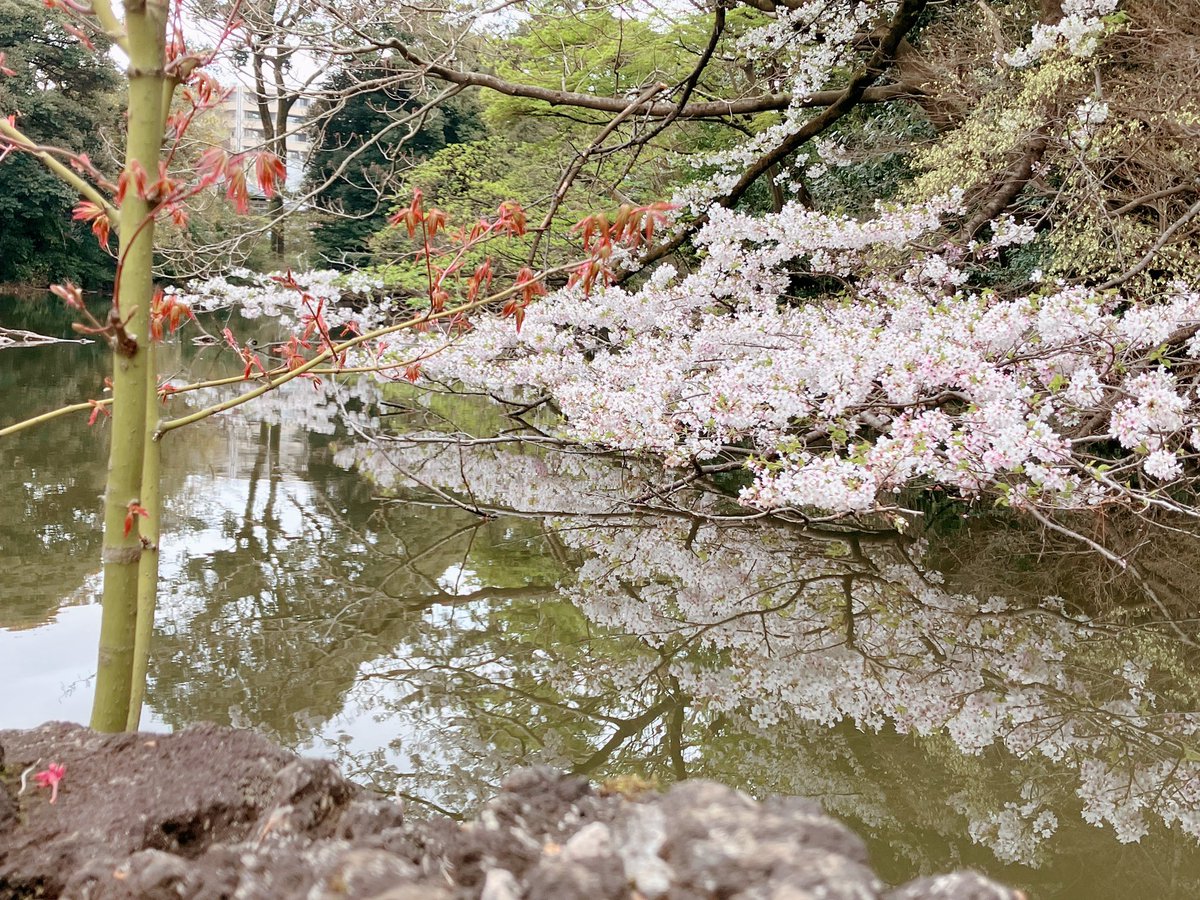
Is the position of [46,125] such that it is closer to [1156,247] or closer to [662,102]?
[662,102]

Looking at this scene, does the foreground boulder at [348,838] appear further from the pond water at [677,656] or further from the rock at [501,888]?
the pond water at [677,656]

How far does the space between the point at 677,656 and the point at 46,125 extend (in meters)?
26.2

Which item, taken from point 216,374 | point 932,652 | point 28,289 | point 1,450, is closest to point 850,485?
point 932,652

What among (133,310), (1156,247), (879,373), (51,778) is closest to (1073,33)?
(1156,247)

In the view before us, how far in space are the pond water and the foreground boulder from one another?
1.09 metres

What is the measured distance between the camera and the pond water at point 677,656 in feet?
8.01

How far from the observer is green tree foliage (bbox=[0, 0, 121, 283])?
73.2 ft

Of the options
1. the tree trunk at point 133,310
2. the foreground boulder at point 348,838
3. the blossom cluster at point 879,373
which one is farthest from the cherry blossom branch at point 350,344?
the blossom cluster at point 879,373

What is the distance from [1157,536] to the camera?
5.68 m

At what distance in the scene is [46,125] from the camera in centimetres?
2302

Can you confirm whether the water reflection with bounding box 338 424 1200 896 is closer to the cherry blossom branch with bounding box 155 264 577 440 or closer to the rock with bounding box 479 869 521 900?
the cherry blossom branch with bounding box 155 264 577 440

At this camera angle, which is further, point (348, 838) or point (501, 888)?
point (348, 838)

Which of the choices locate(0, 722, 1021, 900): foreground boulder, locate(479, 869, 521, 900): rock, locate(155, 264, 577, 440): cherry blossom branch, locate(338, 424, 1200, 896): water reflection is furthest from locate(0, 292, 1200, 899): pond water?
locate(479, 869, 521, 900): rock

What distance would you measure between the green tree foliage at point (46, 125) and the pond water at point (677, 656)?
21384 mm
